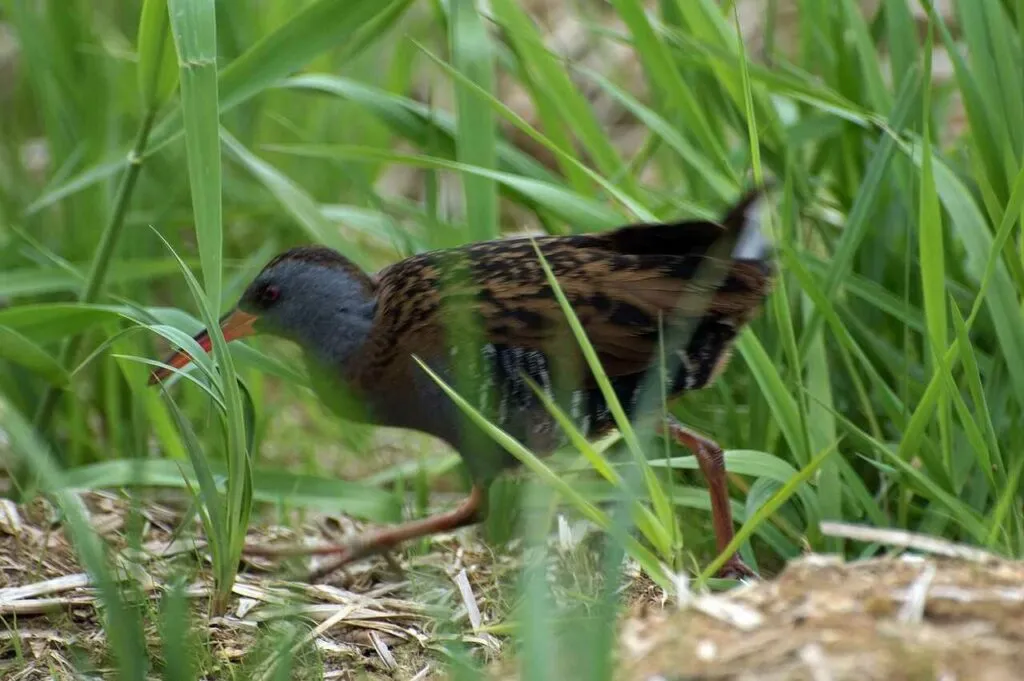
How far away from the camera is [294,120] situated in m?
4.23

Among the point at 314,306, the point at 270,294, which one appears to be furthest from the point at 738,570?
the point at 270,294

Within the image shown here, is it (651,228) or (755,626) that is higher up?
(651,228)

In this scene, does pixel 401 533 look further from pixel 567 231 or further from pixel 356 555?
pixel 567 231

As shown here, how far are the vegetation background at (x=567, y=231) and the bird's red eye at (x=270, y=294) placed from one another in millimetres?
133

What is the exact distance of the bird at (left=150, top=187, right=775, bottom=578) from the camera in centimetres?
254

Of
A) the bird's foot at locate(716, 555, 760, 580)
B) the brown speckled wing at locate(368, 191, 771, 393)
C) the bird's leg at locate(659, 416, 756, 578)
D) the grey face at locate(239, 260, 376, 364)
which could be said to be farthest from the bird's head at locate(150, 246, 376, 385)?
the bird's foot at locate(716, 555, 760, 580)

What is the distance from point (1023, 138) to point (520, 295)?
98 centimetres

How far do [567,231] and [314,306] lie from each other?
0.67 meters

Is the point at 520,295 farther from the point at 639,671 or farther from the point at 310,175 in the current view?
the point at 310,175

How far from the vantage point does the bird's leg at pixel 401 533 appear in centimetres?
279

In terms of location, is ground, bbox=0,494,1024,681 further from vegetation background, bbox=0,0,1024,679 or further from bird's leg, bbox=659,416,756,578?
bird's leg, bbox=659,416,756,578

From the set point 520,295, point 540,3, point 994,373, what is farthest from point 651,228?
point 540,3

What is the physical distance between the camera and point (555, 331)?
99.7 inches

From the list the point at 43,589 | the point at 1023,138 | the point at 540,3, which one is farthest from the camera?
the point at 540,3
